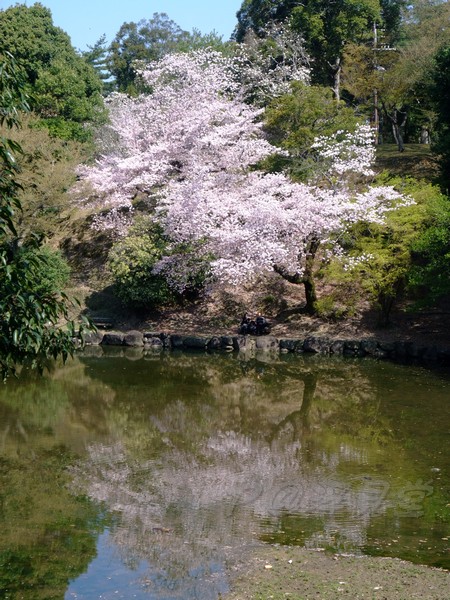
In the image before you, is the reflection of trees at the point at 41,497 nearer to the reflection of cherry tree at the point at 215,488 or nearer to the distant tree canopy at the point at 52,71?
the reflection of cherry tree at the point at 215,488

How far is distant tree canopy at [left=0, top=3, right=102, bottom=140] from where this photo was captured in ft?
106

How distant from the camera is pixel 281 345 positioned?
2244 centimetres

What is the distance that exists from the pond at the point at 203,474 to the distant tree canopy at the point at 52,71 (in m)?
16.9

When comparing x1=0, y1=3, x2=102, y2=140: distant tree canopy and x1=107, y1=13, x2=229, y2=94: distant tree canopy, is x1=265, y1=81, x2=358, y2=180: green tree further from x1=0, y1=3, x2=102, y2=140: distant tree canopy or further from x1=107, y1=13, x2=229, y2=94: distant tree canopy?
x1=107, y1=13, x2=229, y2=94: distant tree canopy

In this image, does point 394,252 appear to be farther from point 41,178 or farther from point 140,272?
point 41,178

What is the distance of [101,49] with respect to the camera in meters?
50.8

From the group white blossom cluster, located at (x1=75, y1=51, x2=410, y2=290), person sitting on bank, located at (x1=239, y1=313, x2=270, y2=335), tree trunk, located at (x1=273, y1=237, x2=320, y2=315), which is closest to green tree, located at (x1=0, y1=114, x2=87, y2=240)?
white blossom cluster, located at (x1=75, y1=51, x2=410, y2=290)

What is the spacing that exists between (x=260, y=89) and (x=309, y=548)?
2617cm

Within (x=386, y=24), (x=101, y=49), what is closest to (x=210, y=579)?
(x=386, y=24)

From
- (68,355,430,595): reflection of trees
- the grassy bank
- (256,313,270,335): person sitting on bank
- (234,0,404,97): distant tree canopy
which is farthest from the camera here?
(234,0,404,97): distant tree canopy

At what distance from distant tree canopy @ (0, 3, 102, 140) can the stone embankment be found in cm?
1187

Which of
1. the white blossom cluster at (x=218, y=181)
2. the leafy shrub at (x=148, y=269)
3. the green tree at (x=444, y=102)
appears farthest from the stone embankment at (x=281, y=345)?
the green tree at (x=444, y=102)

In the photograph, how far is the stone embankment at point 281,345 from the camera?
69.2 ft

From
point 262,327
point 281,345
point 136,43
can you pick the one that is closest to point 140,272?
point 262,327
